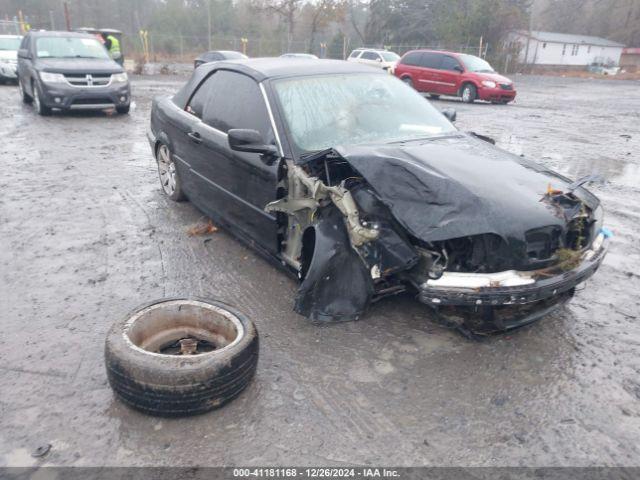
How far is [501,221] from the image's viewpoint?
2969 millimetres

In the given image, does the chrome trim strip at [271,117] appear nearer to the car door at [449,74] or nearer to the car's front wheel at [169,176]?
the car's front wheel at [169,176]

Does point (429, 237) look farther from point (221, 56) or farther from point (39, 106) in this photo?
point (221, 56)

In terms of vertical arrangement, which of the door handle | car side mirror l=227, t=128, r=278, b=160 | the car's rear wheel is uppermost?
car side mirror l=227, t=128, r=278, b=160

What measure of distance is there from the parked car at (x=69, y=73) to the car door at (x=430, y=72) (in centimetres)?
1123

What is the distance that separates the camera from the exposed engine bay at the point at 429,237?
299cm

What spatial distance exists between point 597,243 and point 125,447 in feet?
10.6

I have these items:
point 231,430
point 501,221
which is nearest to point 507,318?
point 501,221

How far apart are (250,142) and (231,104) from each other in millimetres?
1010

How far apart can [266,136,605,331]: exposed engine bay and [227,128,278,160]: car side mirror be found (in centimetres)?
39

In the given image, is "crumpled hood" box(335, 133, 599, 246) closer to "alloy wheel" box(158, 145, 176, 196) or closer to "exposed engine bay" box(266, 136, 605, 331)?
"exposed engine bay" box(266, 136, 605, 331)

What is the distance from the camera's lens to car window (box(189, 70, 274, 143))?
4211 mm

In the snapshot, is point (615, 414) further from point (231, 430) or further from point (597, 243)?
point (231, 430)

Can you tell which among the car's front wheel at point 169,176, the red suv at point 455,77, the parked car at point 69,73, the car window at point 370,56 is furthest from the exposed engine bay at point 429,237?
the car window at point 370,56

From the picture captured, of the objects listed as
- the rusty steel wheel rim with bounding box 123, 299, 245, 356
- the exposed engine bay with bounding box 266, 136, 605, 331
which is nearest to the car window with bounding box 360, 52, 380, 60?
the exposed engine bay with bounding box 266, 136, 605, 331
